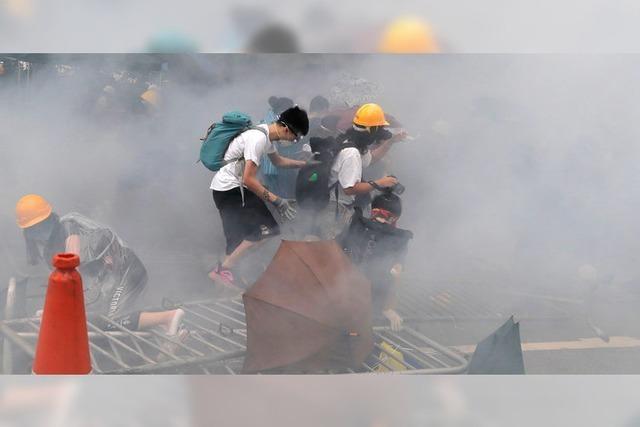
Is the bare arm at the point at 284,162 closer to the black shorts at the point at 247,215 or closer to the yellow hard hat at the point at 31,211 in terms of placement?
the black shorts at the point at 247,215

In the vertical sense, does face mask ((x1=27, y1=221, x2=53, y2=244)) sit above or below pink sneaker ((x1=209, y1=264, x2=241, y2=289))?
above

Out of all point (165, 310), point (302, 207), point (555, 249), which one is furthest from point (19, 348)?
point (555, 249)

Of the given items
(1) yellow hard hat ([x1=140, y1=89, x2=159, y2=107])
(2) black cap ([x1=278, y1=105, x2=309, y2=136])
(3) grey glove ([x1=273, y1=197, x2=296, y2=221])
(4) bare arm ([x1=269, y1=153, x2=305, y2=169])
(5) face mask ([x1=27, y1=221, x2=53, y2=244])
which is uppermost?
(1) yellow hard hat ([x1=140, y1=89, x2=159, y2=107])

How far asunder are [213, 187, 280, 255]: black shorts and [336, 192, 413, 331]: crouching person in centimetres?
29

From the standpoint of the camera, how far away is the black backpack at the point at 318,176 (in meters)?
3.08

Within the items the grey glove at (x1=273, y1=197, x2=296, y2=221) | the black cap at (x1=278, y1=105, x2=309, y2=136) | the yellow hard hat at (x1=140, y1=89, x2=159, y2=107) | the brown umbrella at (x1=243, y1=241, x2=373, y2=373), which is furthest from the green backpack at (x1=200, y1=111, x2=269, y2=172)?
the brown umbrella at (x1=243, y1=241, x2=373, y2=373)

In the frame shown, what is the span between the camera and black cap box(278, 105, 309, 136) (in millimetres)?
2850

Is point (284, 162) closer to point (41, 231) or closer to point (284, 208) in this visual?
point (284, 208)

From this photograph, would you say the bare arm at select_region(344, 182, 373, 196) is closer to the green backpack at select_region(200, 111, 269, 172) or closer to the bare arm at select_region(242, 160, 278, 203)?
the bare arm at select_region(242, 160, 278, 203)

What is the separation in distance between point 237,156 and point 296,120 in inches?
10.8

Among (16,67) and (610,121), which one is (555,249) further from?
(16,67)

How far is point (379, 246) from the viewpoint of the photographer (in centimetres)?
285

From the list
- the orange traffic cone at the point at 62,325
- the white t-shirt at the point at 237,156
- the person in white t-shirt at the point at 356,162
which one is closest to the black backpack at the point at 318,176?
the person in white t-shirt at the point at 356,162

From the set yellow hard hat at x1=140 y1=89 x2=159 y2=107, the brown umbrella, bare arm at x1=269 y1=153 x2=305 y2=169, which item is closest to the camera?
the brown umbrella
